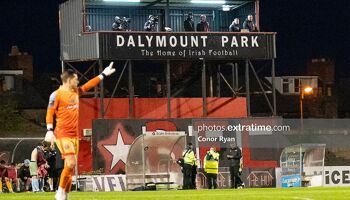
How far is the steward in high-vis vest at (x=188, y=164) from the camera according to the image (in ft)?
130

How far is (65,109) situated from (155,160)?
22.9 meters

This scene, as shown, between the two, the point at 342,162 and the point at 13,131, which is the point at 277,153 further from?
the point at 13,131

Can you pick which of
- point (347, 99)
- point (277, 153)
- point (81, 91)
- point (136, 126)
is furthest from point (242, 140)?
point (347, 99)

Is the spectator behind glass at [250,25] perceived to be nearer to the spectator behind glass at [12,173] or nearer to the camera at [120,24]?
the camera at [120,24]

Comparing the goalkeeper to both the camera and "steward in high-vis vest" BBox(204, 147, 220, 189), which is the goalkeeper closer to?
"steward in high-vis vest" BBox(204, 147, 220, 189)

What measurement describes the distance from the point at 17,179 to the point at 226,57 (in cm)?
1362

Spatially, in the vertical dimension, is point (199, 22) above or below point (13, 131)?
above

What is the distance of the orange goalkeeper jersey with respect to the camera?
17562 mm

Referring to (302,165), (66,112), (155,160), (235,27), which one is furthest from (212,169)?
(66,112)

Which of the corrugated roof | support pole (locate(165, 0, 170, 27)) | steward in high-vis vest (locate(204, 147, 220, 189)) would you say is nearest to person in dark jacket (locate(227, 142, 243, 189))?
steward in high-vis vest (locate(204, 147, 220, 189))

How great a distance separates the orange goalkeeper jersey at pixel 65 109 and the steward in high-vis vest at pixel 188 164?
71.9ft

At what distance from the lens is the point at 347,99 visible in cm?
10138

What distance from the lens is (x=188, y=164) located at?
130 ft

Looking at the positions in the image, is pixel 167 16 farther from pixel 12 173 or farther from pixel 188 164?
pixel 12 173
